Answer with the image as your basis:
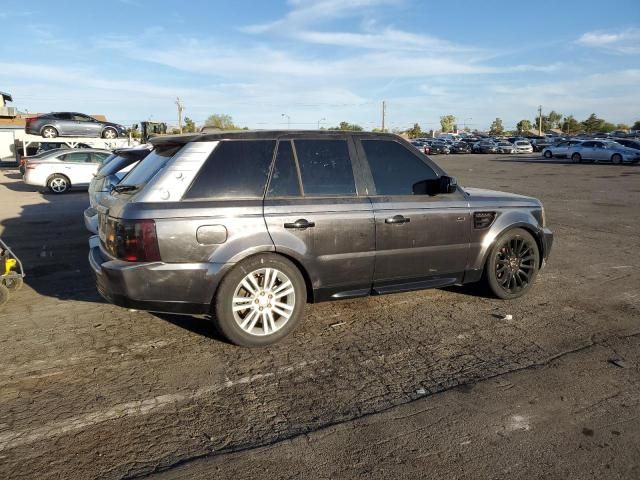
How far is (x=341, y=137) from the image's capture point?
4711mm

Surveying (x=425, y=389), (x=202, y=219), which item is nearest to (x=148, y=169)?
(x=202, y=219)

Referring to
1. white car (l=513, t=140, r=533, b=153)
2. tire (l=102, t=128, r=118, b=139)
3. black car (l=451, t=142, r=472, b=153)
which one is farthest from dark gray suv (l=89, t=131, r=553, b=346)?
black car (l=451, t=142, r=472, b=153)

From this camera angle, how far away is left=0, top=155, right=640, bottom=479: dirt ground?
9.16ft

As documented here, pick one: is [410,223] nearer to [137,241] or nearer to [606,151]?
[137,241]

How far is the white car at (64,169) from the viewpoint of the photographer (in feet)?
55.8

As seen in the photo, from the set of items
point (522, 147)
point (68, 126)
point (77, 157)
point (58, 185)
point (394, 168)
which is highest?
point (68, 126)

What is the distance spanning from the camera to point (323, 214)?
433 centimetres

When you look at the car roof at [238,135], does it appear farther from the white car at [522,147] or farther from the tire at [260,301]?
the white car at [522,147]

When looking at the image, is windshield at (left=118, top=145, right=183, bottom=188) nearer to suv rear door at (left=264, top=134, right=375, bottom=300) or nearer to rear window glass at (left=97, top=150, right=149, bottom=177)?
suv rear door at (left=264, top=134, right=375, bottom=300)

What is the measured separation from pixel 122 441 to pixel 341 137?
3020 mm

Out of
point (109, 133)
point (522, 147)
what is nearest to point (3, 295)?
point (109, 133)

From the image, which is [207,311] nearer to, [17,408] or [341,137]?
[17,408]

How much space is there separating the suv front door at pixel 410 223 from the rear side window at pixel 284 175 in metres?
0.70

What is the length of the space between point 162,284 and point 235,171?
41.6 inches
